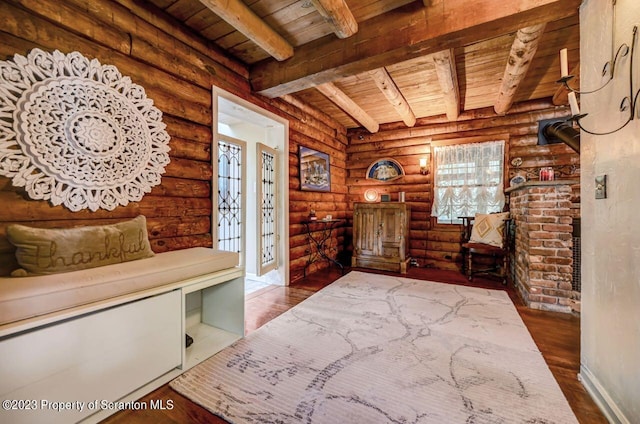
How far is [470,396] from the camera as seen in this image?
142 centimetres

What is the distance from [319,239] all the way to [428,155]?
254 centimetres

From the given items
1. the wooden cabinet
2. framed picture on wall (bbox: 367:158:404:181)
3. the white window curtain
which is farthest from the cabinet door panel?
the white window curtain

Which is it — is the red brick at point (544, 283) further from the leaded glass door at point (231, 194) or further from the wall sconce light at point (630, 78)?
the leaded glass door at point (231, 194)

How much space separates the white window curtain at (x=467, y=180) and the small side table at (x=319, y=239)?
1910 mm

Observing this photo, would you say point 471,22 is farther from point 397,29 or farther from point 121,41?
point 121,41

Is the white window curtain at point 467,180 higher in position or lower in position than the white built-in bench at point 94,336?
higher

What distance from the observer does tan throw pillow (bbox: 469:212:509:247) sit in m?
3.60

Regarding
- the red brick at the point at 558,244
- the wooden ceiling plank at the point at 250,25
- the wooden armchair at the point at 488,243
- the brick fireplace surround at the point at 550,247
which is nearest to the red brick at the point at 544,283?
the brick fireplace surround at the point at 550,247

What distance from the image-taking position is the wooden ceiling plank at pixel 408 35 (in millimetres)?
1777

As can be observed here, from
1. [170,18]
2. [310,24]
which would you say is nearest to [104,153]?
[170,18]

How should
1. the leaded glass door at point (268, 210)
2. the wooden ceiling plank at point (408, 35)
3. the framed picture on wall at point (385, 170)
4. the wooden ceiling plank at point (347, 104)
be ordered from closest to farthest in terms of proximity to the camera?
1. the wooden ceiling plank at point (408, 35)
2. the wooden ceiling plank at point (347, 104)
3. the leaded glass door at point (268, 210)
4. the framed picture on wall at point (385, 170)

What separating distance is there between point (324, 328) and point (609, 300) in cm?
182

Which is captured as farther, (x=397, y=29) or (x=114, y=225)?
(x=397, y=29)

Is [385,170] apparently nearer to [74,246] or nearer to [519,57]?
[519,57]
